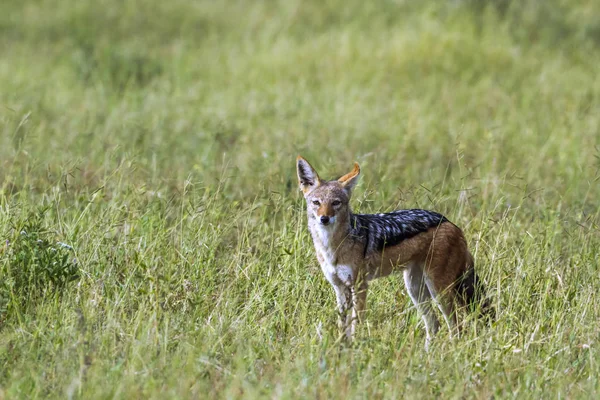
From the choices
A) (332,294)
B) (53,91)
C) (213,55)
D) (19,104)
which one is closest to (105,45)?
(213,55)

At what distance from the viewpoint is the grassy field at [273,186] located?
4547 mm

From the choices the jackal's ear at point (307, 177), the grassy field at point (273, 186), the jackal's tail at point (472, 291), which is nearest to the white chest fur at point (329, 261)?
the grassy field at point (273, 186)

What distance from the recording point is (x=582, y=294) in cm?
552

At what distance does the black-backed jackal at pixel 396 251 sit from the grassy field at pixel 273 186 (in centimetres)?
17

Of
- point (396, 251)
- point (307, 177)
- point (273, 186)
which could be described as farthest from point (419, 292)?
point (273, 186)

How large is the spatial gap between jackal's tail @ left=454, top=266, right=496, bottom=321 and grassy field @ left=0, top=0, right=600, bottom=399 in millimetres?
94

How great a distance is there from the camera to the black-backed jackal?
559cm

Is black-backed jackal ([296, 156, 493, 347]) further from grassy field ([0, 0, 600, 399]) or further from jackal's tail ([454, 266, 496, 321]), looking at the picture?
grassy field ([0, 0, 600, 399])

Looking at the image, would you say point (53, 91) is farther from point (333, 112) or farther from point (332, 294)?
point (332, 294)

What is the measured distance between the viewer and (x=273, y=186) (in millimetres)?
7652

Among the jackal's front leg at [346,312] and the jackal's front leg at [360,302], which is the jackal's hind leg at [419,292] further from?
the jackal's front leg at [346,312]

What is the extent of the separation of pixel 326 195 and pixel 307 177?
295 millimetres

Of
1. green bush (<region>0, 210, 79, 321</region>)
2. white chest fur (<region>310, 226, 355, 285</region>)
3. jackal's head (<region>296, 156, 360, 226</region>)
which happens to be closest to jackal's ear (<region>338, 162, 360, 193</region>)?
jackal's head (<region>296, 156, 360, 226</region>)

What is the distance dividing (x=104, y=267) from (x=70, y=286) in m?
0.36
